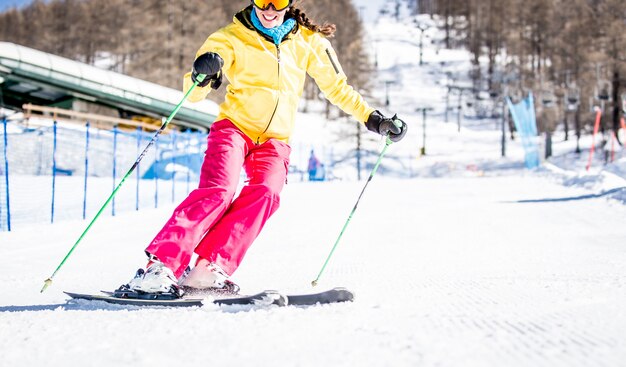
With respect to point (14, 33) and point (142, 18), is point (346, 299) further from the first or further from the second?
point (14, 33)

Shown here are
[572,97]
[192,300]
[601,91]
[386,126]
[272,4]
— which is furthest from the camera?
[572,97]

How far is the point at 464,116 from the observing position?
169 ft

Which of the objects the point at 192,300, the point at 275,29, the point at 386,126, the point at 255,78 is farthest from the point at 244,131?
the point at 192,300

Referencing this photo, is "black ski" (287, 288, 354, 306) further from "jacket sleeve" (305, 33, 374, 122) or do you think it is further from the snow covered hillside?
"jacket sleeve" (305, 33, 374, 122)

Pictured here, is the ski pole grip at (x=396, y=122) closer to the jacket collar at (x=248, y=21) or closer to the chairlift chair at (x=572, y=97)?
the jacket collar at (x=248, y=21)

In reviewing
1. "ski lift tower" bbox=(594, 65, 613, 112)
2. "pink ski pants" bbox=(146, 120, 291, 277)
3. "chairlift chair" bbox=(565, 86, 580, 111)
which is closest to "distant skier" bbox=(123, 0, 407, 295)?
"pink ski pants" bbox=(146, 120, 291, 277)

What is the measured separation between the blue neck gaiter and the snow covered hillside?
1.29 meters

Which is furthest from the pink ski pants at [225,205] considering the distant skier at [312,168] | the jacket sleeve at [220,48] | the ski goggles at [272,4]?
the distant skier at [312,168]

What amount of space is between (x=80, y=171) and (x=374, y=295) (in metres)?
17.0

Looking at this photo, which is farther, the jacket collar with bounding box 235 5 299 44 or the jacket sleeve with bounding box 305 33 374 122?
the jacket sleeve with bounding box 305 33 374 122

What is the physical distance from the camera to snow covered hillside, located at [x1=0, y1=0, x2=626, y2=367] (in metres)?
1.52

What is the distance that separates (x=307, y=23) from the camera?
3041mm

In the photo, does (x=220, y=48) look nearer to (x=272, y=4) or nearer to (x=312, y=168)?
(x=272, y=4)

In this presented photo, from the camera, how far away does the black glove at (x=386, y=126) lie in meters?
3.04
